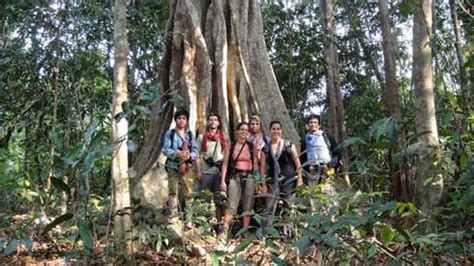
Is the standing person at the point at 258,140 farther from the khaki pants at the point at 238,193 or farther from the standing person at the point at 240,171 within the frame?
the khaki pants at the point at 238,193

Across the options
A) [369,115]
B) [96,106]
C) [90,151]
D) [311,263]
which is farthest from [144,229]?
[369,115]

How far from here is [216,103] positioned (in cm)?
719

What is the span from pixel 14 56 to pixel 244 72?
3078 mm

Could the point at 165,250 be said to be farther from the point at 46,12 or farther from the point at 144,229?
the point at 46,12

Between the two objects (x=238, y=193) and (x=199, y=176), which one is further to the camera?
(x=199, y=176)

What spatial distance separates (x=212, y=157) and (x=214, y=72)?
166cm

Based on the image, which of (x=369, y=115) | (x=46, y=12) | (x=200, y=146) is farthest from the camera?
(x=369, y=115)

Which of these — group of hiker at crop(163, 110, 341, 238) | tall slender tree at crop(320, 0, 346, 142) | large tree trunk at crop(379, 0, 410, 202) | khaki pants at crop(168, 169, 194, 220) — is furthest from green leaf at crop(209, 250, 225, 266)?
tall slender tree at crop(320, 0, 346, 142)

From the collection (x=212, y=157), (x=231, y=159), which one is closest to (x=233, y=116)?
(x=212, y=157)

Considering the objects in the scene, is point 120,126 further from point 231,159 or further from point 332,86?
Answer: point 332,86

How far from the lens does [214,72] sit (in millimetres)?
7332

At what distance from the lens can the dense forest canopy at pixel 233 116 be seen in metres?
2.27

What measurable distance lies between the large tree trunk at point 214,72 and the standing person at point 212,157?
1.80ft

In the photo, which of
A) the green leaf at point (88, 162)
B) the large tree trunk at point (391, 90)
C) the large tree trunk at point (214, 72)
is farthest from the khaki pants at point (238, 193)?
the green leaf at point (88, 162)
